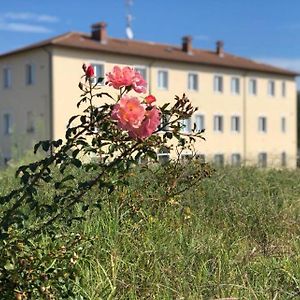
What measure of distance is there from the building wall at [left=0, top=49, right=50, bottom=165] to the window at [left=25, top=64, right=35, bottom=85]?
0.73 ft

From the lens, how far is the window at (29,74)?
3812 cm

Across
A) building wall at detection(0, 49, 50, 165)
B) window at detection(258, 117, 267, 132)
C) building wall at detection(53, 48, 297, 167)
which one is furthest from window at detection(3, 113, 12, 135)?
window at detection(258, 117, 267, 132)

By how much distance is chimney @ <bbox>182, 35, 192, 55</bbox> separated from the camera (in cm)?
4553

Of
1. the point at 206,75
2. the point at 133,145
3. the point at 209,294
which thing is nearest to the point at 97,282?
the point at 209,294

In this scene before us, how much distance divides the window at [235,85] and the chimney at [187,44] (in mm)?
3773

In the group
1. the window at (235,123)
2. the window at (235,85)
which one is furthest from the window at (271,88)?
the window at (235,123)

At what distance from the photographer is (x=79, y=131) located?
2.92m

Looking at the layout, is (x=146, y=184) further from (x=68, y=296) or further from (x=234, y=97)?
(x=234, y=97)

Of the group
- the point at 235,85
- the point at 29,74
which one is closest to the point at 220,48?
the point at 235,85

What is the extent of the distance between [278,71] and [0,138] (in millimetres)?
22230

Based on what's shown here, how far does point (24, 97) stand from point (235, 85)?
15774 mm

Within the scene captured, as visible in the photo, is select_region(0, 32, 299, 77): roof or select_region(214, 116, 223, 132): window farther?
select_region(214, 116, 223, 132): window

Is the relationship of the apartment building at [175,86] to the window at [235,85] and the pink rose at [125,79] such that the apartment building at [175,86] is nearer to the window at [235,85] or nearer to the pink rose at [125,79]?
the window at [235,85]

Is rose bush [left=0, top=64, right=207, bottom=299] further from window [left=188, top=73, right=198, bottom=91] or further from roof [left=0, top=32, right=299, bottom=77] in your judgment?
window [left=188, top=73, right=198, bottom=91]
